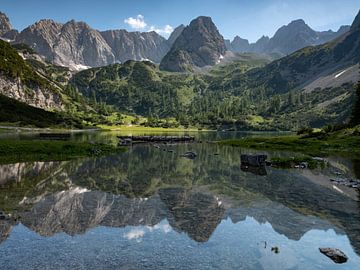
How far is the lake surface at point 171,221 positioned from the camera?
63.6ft

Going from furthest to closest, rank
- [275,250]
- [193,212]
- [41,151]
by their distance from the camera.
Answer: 1. [41,151]
2. [193,212]
3. [275,250]

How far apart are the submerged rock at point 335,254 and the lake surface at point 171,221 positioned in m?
0.30

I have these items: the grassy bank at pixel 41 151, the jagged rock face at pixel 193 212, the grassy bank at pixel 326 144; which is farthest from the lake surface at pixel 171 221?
the grassy bank at pixel 326 144

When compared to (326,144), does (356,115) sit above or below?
above

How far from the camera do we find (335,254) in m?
20.0

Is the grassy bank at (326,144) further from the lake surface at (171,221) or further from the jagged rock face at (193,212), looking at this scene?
the jagged rock face at (193,212)

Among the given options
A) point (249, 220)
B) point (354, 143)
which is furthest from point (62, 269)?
point (354, 143)

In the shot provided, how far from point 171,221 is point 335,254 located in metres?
12.1

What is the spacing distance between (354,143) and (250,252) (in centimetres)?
8300

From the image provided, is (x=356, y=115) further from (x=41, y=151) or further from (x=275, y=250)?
(x=275, y=250)

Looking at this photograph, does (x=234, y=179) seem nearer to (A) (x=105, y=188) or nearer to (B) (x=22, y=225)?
(A) (x=105, y=188)

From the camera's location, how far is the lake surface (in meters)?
19.4

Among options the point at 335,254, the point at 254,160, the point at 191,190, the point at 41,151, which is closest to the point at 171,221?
the point at 335,254

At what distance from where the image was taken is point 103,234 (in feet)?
76.9
